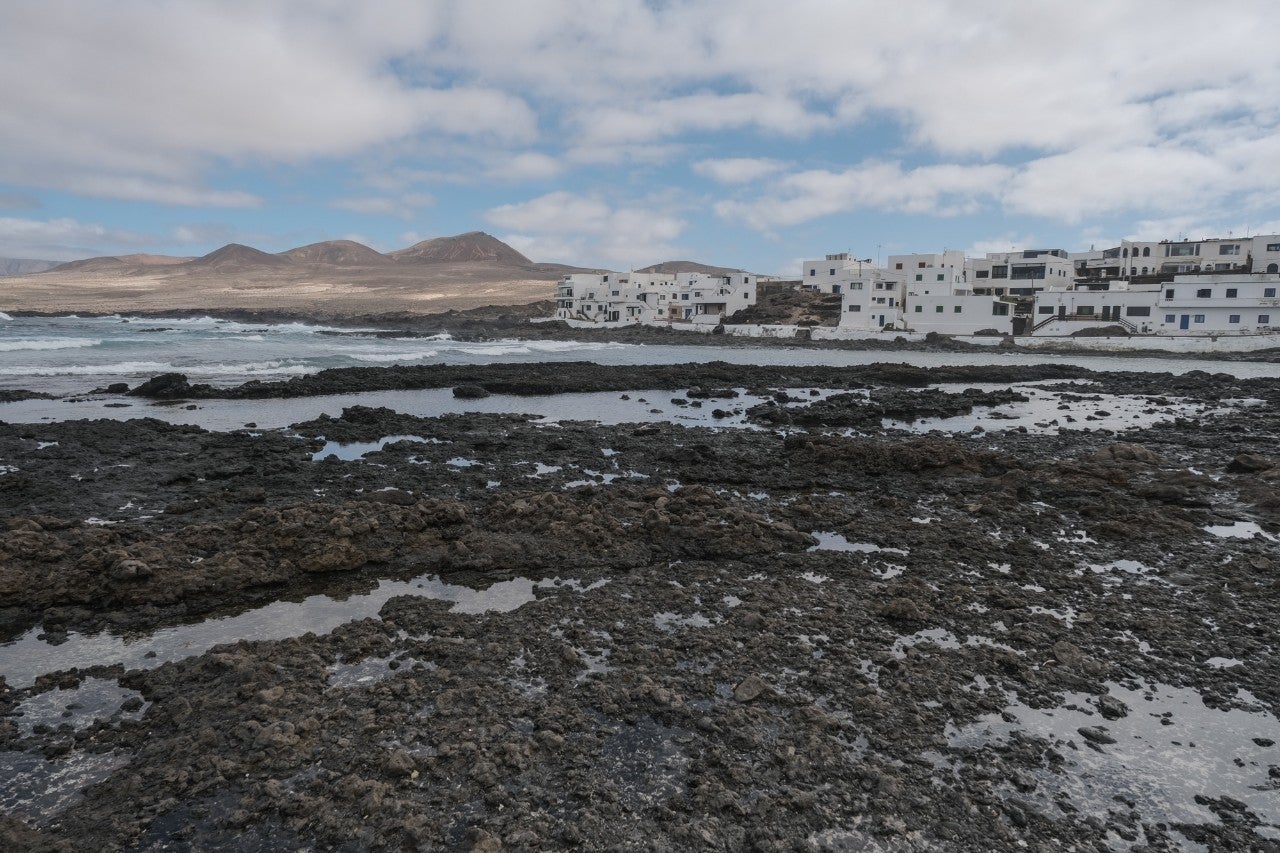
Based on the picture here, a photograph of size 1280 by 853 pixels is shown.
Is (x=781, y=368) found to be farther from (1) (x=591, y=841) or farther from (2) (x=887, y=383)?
(1) (x=591, y=841)

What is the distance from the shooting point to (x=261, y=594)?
322 inches

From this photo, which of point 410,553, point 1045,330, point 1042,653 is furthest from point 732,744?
point 1045,330

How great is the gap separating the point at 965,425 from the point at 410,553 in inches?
696

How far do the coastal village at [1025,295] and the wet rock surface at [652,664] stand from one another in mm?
53463

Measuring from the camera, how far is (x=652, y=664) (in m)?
6.55

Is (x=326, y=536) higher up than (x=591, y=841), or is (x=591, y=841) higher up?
(x=326, y=536)

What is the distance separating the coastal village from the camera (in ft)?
183

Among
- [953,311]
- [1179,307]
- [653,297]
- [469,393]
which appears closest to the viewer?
[469,393]

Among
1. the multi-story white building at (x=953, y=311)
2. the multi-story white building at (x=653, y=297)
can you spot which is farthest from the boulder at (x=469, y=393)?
the multi-story white building at (x=653, y=297)

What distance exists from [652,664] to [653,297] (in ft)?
288

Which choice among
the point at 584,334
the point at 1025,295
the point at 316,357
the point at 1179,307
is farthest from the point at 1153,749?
the point at 1025,295

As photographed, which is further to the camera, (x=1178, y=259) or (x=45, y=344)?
(x=1178, y=259)

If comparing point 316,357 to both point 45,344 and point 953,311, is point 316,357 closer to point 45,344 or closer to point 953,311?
point 45,344

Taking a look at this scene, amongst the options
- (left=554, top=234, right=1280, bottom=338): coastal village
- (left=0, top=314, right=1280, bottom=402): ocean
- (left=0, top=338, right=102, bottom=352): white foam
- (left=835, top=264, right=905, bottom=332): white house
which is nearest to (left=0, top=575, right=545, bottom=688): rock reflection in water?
(left=0, top=314, right=1280, bottom=402): ocean
